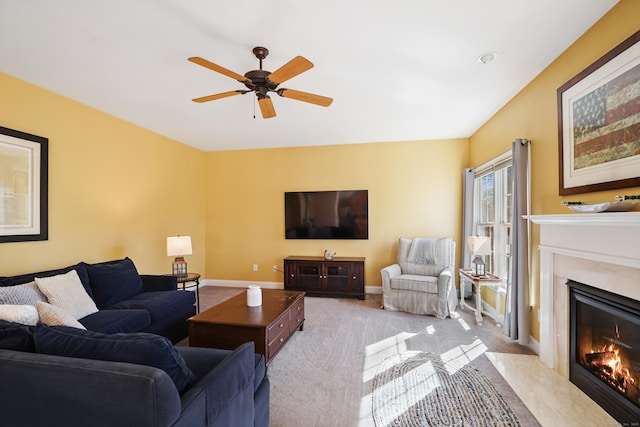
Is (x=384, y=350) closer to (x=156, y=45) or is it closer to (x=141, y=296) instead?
(x=141, y=296)

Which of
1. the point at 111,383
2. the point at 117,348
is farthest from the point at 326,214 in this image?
the point at 111,383

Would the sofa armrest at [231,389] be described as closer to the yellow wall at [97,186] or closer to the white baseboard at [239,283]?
the yellow wall at [97,186]

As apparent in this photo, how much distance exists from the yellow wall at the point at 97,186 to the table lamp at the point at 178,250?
591 mm

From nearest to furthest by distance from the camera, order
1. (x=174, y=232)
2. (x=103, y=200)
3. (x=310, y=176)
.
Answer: (x=103, y=200)
(x=174, y=232)
(x=310, y=176)

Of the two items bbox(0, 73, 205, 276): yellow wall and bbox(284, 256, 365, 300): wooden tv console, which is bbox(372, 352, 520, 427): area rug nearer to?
bbox(284, 256, 365, 300): wooden tv console

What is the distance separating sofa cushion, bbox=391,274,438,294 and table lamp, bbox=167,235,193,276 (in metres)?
2.92

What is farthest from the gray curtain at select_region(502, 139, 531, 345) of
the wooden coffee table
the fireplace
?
the wooden coffee table

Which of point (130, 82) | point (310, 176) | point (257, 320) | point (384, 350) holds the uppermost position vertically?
point (130, 82)

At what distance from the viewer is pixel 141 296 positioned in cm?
321

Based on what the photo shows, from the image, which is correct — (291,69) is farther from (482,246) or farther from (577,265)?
(482,246)

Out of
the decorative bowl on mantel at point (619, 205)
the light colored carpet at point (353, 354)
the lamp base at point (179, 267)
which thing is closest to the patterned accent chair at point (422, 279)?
the light colored carpet at point (353, 354)

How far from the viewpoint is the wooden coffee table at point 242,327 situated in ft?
7.82

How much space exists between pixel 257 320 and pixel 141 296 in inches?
64.3

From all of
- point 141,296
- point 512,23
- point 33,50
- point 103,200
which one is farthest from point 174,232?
point 512,23
